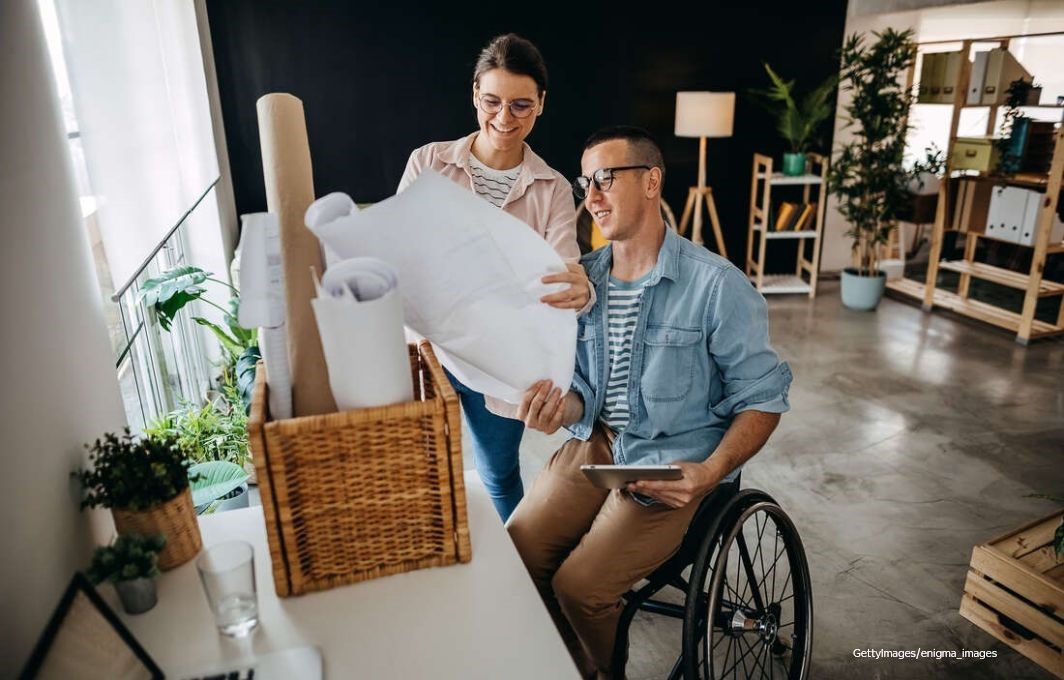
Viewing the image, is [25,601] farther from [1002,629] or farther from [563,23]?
[563,23]

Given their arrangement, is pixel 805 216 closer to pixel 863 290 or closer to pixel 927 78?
pixel 863 290

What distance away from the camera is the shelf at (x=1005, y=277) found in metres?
4.71

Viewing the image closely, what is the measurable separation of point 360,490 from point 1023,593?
2040 mm

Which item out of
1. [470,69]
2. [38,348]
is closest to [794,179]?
[470,69]

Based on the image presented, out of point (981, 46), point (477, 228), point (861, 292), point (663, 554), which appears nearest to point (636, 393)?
point (663, 554)

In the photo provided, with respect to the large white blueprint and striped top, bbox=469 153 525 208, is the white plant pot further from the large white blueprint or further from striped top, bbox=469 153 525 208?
the large white blueprint

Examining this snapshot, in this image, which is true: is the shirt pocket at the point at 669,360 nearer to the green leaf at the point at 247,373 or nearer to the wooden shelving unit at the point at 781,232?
the green leaf at the point at 247,373

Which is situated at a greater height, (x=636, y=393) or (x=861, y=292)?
(x=636, y=393)

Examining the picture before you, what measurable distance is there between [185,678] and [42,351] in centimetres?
49

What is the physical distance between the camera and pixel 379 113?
497 centimetres

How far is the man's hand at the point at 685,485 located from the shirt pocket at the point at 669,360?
0.58 feet

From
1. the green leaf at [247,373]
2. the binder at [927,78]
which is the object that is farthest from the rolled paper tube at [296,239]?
the binder at [927,78]

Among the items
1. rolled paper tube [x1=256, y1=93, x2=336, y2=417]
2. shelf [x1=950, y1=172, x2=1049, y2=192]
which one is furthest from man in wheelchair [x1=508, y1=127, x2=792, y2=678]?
shelf [x1=950, y1=172, x2=1049, y2=192]

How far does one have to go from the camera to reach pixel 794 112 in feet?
17.2
